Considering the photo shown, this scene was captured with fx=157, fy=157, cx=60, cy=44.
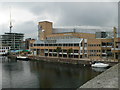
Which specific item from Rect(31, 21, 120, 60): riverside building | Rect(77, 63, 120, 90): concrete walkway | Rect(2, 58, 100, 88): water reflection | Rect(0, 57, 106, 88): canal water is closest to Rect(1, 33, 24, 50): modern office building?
Rect(31, 21, 120, 60): riverside building

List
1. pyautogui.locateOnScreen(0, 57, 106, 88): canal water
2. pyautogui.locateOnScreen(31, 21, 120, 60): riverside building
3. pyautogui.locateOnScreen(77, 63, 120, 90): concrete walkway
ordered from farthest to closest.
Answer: pyautogui.locateOnScreen(31, 21, 120, 60): riverside building < pyautogui.locateOnScreen(0, 57, 106, 88): canal water < pyautogui.locateOnScreen(77, 63, 120, 90): concrete walkway

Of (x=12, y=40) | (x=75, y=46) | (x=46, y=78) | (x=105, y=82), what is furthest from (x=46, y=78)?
(x=12, y=40)

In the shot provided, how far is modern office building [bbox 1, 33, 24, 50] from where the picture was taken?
416ft

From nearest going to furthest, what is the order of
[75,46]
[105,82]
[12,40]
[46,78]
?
[105,82] < [46,78] < [75,46] < [12,40]

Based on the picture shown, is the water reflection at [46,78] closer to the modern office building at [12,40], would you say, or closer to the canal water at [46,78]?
the canal water at [46,78]

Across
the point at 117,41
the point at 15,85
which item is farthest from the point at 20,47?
the point at 15,85

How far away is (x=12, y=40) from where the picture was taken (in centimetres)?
12950

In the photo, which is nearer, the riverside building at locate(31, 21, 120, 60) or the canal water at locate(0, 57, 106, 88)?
the canal water at locate(0, 57, 106, 88)

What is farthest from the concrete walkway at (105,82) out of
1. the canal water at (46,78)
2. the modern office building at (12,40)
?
the modern office building at (12,40)

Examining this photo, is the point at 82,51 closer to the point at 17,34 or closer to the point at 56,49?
the point at 56,49

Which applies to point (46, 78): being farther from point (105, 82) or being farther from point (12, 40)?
point (12, 40)

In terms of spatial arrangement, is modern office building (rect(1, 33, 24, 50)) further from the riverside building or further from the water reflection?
the water reflection

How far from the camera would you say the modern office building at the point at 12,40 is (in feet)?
416

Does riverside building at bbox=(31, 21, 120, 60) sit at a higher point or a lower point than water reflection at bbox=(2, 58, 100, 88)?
higher
